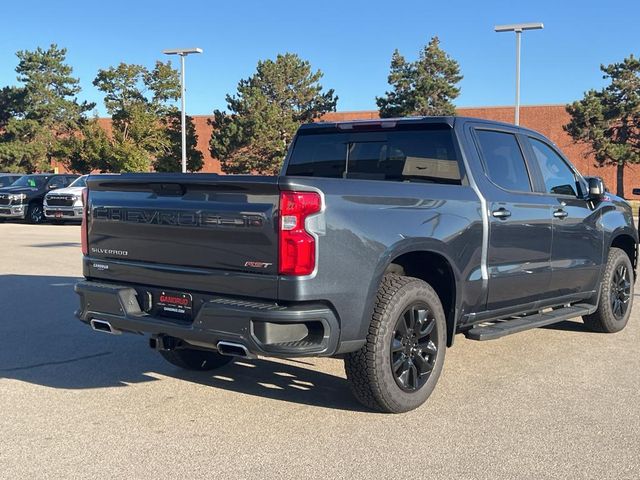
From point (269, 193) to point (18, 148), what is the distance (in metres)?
54.3

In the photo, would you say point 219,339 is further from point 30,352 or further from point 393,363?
point 30,352

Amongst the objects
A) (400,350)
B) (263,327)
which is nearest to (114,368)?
(263,327)

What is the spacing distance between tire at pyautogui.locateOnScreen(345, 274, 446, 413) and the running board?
1.36 feet

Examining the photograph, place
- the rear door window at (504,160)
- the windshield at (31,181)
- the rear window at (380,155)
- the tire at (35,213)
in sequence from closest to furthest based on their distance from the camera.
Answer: the rear window at (380,155), the rear door window at (504,160), the tire at (35,213), the windshield at (31,181)

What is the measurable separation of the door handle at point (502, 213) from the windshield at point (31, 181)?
23.5m

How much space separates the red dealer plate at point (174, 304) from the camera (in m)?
4.47

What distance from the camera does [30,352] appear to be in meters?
6.38

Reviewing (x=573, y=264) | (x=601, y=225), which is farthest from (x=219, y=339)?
(x=601, y=225)

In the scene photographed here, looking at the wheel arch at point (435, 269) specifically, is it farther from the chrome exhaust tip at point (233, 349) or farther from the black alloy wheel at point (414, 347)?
the chrome exhaust tip at point (233, 349)

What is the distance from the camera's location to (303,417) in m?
4.67

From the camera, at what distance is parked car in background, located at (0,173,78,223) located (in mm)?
25188

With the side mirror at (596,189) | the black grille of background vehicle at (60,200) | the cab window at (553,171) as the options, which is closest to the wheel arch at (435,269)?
the cab window at (553,171)

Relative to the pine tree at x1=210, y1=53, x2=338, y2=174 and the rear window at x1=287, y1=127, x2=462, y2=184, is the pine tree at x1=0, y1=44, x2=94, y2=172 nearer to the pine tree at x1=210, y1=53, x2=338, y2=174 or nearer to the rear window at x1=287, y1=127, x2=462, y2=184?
the pine tree at x1=210, y1=53, x2=338, y2=174

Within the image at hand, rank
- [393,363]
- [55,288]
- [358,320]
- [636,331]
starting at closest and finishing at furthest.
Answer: [358,320] → [393,363] → [636,331] → [55,288]
